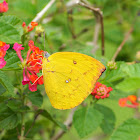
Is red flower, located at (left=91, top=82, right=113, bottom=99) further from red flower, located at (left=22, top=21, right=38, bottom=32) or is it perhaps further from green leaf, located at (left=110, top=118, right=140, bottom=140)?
red flower, located at (left=22, top=21, right=38, bottom=32)

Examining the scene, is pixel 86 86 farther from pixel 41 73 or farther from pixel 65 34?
pixel 65 34

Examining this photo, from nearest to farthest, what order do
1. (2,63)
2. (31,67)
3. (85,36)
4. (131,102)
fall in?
(2,63) < (31,67) < (131,102) < (85,36)

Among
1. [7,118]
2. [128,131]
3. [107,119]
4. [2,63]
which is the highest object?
[2,63]

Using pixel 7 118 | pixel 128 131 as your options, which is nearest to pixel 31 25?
pixel 7 118

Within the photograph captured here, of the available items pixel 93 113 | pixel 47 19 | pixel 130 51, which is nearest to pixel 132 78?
pixel 93 113

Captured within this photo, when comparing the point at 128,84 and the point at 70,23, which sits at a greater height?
the point at 128,84

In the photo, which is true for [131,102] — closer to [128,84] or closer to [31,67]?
[128,84]

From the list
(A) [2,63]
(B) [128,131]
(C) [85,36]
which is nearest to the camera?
(A) [2,63]
